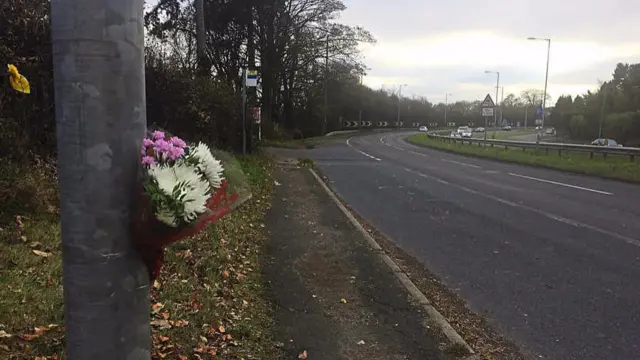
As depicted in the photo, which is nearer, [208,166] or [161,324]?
[208,166]

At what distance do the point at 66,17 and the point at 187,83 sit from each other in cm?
1117

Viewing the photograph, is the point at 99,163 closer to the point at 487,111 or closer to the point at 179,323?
the point at 179,323

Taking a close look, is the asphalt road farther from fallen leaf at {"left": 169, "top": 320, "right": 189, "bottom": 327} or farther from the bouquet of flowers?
the bouquet of flowers

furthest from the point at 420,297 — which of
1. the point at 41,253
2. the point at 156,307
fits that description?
the point at 41,253

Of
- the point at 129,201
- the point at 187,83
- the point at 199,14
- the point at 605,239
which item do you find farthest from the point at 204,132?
the point at 129,201

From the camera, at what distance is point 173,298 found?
441 centimetres

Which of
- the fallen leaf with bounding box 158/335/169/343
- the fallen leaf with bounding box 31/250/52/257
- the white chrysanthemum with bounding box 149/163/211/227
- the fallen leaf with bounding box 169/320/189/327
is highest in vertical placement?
the white chrysanthemum with bounding box 149/163/211/227

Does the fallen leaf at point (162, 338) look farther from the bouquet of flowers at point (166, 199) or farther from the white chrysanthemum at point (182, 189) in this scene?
the white chrysanthemum at point (182, 189)

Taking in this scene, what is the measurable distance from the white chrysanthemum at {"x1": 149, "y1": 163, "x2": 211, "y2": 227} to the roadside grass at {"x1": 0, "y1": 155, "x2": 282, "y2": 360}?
146cm

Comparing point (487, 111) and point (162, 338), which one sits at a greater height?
point (487, 111)

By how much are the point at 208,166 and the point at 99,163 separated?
1.46 ft

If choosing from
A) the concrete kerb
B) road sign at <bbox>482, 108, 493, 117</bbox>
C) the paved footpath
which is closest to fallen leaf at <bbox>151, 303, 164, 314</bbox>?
the paved footpath

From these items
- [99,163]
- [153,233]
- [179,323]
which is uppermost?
[99,163]

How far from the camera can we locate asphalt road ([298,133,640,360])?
4.82 m
